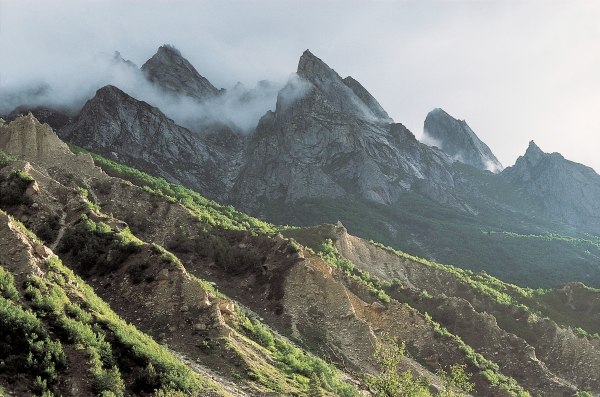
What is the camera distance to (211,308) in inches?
Answer: 1291

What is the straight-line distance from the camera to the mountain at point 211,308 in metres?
22.3

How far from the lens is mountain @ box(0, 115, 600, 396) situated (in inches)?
879

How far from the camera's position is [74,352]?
70.0ft

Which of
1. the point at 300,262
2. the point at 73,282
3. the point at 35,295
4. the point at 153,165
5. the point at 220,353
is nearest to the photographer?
the point at 35,295

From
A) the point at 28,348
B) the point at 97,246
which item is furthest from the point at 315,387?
the point at 97,246

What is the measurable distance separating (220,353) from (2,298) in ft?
38.4

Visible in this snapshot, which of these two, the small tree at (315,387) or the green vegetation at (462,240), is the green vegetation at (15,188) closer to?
the small tree at (315,387)

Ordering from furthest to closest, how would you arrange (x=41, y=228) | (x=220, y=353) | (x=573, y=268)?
(x=573, y=268)
(x=41, y=228)
(x=220, y=353)

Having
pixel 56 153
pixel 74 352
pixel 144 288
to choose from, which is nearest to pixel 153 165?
pixel 56 153

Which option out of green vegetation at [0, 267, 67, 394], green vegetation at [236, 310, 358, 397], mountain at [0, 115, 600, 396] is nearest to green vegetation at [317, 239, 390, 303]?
mountain at [0, 115, 600, 396]

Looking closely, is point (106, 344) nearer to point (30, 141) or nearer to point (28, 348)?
point (28, 348)

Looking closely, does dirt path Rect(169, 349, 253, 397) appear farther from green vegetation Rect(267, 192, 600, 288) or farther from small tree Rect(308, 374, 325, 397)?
green vegetation Rect(267, 192, 600, 288)

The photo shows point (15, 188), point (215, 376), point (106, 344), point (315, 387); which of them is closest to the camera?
point (106, 344)

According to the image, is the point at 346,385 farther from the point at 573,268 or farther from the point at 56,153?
the point at 573,268
